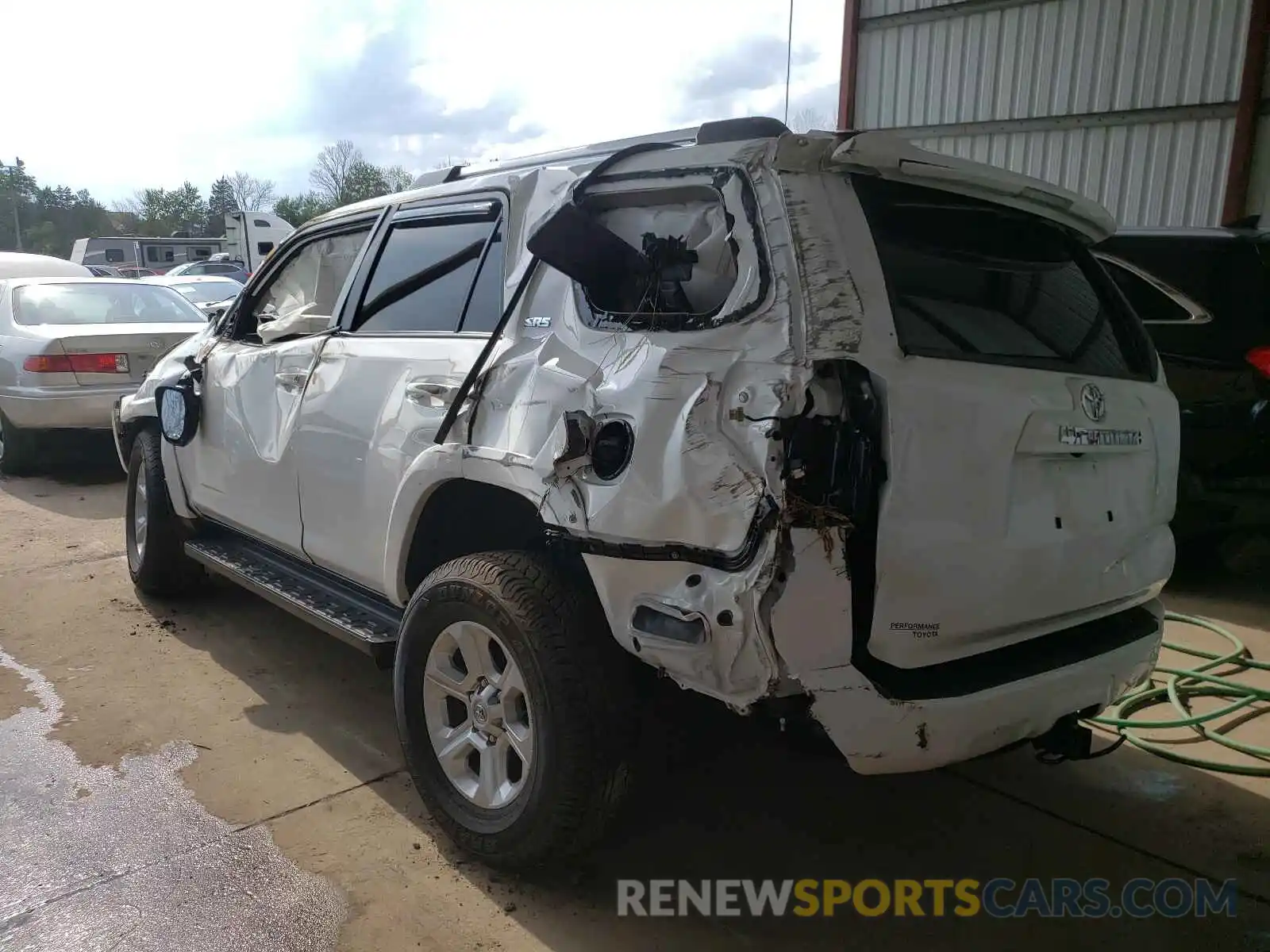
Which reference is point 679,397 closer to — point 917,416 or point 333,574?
point 917,416

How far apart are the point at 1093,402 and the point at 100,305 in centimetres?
854

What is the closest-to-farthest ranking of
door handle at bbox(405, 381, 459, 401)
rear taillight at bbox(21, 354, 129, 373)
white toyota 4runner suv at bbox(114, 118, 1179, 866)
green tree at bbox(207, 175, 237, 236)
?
white toyota 4runner suv at bbox(114, 118, 1179, 866)
door handle at bbox(405, 381, 459, 401)
rear taillight at bbox(21, 354, 129, 373)
green tree at bbox(207, 175, 237, 236)

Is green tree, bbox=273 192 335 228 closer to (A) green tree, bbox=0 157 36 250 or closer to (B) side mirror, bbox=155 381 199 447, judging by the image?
(A) green tree, bbox=0 157 36 250

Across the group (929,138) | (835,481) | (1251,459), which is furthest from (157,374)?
(929,138)

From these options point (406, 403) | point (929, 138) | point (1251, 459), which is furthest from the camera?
point (929, 138)

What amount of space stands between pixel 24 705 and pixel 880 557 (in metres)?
3.49

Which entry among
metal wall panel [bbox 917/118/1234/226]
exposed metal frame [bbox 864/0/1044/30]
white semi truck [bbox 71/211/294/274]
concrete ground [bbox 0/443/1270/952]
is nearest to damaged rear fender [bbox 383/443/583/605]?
concrete ground [bbox 0/443/1270/952]

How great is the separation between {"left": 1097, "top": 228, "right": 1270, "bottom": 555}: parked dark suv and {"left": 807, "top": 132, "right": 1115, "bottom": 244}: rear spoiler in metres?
2.34

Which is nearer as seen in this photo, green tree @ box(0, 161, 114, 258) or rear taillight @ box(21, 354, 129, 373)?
rear taillight @ box(21, 354, 129, 373)

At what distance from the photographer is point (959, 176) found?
2.28 meters

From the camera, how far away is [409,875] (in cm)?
263

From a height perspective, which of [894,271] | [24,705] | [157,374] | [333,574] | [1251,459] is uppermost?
[894,271]

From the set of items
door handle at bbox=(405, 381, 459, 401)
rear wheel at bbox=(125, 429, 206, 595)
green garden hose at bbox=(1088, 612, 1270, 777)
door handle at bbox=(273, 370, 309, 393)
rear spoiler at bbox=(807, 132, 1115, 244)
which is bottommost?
green garden hose at bbox=(1088, 612, 1270, 777)

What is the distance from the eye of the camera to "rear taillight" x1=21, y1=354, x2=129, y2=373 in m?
7.47
